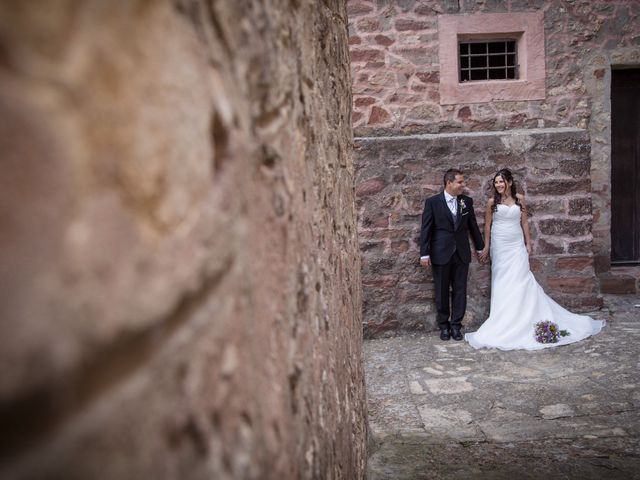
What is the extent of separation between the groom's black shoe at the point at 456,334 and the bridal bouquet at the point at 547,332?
691 millimetres

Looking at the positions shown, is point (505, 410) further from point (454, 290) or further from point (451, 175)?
point (451, 175)

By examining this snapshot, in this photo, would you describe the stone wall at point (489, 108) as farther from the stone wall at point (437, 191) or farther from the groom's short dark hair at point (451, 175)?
the groom's short dark hair at point (451, 175)

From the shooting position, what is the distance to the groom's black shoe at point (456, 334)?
5297mm

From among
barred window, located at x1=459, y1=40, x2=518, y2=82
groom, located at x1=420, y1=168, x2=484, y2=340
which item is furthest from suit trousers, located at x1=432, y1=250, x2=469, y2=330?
barred window, located at x1=459, y1=40, x2=518, y2=82

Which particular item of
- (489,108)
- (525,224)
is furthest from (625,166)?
(525,224)

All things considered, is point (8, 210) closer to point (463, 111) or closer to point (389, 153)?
point (389, 153)

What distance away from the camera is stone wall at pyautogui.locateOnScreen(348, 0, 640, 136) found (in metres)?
6.07

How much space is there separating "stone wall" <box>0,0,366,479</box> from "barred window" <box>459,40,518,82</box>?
6.00 metres

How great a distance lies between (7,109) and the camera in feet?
0.92

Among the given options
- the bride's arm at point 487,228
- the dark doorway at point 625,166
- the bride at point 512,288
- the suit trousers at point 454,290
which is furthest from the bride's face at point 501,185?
the dark doorway at point 625,166

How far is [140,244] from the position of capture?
1.22ft

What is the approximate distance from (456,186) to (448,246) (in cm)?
59

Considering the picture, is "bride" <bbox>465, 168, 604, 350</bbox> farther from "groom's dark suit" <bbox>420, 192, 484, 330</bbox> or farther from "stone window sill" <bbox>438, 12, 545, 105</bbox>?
"stone window sill" <bbox>438, 12, 545, 105</bbox>

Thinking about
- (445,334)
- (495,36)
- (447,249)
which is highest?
(495,36)
